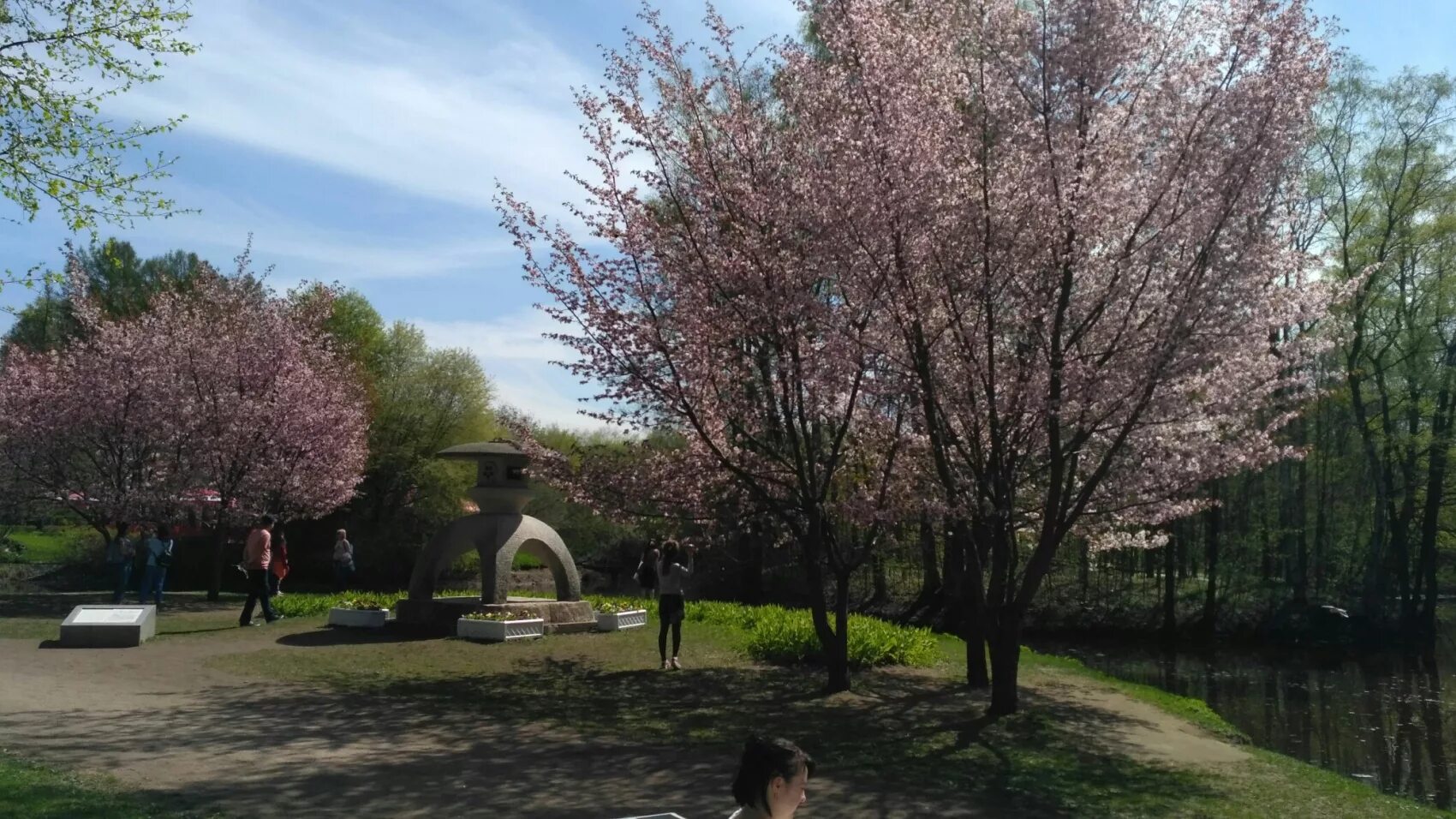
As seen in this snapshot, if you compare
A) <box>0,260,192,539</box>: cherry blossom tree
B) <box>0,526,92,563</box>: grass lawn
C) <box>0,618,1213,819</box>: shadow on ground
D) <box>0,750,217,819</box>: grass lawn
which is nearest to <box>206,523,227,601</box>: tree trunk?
<box>0,260,192,539</box>: cherry blossom tree

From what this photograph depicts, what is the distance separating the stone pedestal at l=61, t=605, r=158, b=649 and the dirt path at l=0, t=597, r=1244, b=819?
75.5 inches

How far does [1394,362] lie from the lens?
33.5 m

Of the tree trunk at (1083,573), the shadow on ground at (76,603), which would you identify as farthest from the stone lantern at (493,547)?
the tree trunk at (1083,573)

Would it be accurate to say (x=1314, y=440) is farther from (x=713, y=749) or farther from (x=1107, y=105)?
(x=713, y=749)

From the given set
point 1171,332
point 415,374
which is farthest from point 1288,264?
point 415,374

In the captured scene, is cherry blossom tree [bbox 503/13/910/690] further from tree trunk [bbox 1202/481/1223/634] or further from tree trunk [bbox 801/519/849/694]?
tree trunk [bbox 1202/481/1223/634]

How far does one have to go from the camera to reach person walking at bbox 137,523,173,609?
2111 centimetres

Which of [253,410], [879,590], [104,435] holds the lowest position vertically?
[879,590]

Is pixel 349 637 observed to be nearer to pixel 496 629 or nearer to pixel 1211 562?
pixel 496 629

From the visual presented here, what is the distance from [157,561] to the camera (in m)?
21.5

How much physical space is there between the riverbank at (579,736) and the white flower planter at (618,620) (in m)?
2.27

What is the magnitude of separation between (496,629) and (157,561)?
8.49 metres

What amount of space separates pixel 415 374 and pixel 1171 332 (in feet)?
115

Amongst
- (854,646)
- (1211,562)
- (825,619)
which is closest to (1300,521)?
(1211,562)
